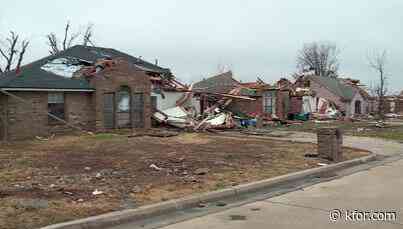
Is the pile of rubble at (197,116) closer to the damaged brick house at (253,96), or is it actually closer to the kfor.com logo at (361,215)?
the damaged brick house at (253,96)

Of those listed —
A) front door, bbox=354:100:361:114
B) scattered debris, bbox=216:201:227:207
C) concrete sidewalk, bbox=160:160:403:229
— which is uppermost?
front door, bbox=354:100:361:114

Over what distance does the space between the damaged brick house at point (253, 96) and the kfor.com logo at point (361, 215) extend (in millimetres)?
29649

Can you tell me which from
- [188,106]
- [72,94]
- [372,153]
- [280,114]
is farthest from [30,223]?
[280,114]

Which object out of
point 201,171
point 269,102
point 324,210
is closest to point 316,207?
point 324,210

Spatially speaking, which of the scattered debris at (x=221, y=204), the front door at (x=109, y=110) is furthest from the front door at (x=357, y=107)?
the scattered debris at (x=221, y=204)

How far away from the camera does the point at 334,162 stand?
49.5 ft

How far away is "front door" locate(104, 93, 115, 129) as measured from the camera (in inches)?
1112

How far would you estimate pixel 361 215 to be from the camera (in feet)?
26.9

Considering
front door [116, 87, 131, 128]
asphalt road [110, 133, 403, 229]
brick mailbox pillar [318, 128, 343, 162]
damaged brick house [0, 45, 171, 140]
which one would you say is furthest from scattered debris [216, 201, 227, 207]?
front door [116, 87, 131, 128]

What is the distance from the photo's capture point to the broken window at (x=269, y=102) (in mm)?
43188

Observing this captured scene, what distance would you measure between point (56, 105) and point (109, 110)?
311 centimetres

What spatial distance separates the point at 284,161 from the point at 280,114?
1164 inches

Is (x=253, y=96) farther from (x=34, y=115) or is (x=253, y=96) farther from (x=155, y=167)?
(x=155, y=167)

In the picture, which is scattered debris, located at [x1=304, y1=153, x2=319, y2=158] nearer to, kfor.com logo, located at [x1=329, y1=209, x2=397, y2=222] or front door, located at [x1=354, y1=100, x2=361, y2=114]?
kfor.com logo, located at [x1=329, y1=209, x2=397, y2=222]
